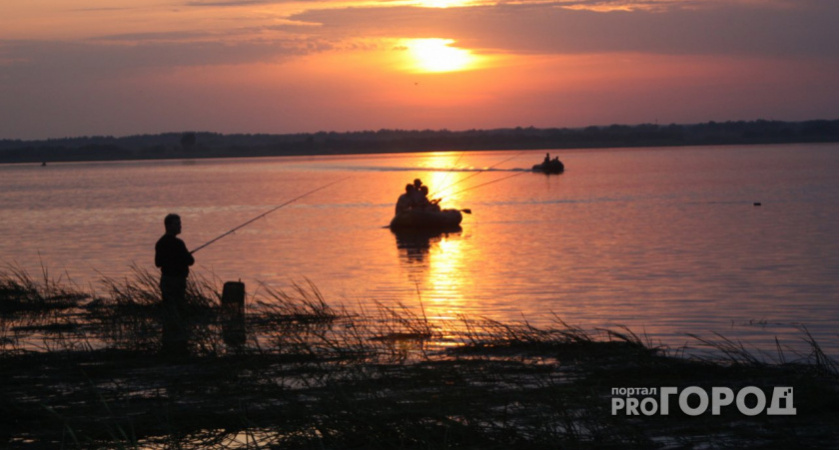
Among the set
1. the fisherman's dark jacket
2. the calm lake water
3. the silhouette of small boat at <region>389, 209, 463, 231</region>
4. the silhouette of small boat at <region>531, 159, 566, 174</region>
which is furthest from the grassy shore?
the silhouette of small boat at <region>531, 159, 566, 174</region>

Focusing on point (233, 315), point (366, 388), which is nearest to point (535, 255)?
point (233, 315)

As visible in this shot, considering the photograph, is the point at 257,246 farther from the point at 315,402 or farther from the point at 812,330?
the point at 315,402

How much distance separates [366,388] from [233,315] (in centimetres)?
441

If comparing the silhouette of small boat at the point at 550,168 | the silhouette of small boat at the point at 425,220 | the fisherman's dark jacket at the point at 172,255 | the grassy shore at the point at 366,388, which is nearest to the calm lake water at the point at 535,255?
the silhouette of small boat at the point at 425,220

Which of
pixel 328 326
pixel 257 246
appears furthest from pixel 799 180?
pixel 328 326

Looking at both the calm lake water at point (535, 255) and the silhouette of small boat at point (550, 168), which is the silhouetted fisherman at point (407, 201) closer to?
the calm lake water at point (535, 255)

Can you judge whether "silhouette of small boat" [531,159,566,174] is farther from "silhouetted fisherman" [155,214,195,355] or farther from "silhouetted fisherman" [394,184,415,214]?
"silhouetted fisherman" [155,214,195,355]

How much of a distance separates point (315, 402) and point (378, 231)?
2897 centimetres

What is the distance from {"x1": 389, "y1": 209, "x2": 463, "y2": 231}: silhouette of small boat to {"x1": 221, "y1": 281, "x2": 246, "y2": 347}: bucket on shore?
62.2 ft

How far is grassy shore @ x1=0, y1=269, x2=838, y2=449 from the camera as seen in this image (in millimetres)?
6820

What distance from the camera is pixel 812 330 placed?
14.5 meters

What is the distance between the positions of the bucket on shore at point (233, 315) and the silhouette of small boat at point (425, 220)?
18.9 meters

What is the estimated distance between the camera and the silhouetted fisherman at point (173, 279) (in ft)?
36.5

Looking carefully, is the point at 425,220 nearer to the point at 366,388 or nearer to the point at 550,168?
the point at 366,388
